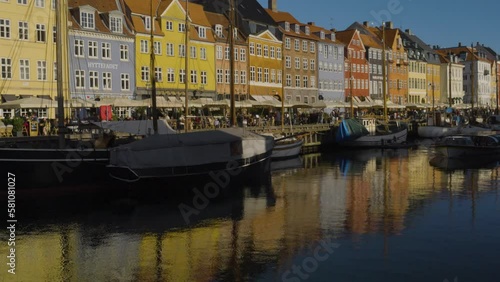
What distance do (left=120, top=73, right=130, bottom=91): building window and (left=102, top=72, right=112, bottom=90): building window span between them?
1.42 m

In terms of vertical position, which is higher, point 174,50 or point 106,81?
point 174,50

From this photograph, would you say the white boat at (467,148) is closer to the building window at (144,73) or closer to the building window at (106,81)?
the building window at (144,73)

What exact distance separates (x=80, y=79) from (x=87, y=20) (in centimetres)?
511

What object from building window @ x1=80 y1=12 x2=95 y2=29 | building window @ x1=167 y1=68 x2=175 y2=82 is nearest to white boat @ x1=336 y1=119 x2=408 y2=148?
building window @ x1=167 y1=68 x2=175 y2=82

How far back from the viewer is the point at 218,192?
28688mm

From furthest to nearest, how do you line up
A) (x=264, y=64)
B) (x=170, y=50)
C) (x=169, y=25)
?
(x=264, y=64) → (x=170, y=50) → (x=169, y=25)

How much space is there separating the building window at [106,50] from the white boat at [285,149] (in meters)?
17.1

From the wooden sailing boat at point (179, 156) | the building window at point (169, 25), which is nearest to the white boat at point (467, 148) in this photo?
the wooden sailing boat at point (179, 156)

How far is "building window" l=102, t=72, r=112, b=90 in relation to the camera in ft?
167

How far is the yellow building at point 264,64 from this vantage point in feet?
224

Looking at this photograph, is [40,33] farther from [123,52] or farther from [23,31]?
[123,52]

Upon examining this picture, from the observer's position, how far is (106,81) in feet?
168

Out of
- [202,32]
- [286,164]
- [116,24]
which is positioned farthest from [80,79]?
[286,164]

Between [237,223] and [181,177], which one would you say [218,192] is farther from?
[237,223]
